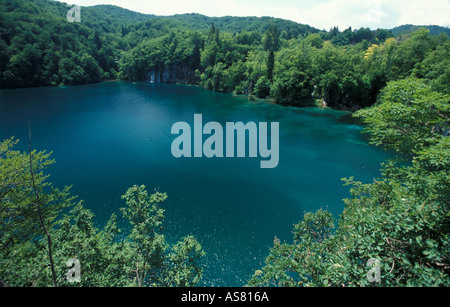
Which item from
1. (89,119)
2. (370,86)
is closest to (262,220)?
(89,119)

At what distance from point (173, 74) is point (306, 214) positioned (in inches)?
4513

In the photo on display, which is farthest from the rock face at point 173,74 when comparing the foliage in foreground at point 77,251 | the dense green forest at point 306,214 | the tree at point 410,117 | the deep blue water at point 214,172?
the foliage in foreground at point 77,251

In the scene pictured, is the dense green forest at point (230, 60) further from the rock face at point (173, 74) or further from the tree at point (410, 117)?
the tree at point (410, 117)

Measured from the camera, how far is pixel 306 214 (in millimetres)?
11672

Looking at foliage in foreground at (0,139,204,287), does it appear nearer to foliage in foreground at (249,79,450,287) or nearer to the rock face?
foliage in foreground at (249,79,450,287)

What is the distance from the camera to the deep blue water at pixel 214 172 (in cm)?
1780

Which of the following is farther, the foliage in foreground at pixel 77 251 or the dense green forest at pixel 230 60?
the dense green forest at pixel 230 60

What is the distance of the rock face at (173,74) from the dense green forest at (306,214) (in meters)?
0.59

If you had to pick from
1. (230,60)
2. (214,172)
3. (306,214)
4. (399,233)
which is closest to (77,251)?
(306,214)

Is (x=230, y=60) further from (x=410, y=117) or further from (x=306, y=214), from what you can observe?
(x=306, y=214)

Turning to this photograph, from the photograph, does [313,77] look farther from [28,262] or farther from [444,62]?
[28,262]

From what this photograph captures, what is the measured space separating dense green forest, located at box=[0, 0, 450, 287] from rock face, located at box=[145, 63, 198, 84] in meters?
0.59
